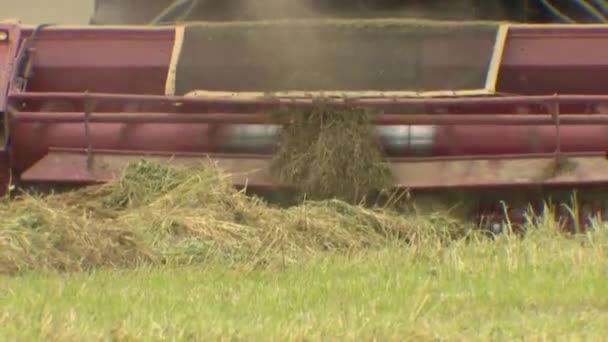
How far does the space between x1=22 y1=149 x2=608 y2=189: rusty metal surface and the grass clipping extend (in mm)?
121

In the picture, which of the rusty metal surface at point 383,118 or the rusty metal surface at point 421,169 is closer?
the rusty metal surface at point 421,169

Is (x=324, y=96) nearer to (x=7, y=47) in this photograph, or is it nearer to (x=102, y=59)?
(x=102, y=59)

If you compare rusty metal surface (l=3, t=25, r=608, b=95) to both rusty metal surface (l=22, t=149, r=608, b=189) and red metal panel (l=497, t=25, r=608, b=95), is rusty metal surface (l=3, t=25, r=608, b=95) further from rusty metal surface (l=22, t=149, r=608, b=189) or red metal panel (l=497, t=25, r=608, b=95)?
rusty metal surface (l=22, t=149, r=608, b=189)

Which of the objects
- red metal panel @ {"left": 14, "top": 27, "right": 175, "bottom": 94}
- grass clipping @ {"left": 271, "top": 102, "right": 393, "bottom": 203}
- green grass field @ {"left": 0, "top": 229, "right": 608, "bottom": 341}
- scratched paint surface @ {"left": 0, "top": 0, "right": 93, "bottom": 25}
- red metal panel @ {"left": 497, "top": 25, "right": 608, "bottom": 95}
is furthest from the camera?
scratched paint surface @ {"left": 0, "top": 0, "right": 93, "bottom": 25}

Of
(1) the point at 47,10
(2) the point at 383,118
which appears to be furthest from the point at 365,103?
(1) the point at 47,10

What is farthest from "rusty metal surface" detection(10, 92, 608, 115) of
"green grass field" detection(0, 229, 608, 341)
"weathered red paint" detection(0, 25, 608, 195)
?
"green grass field" detection(0, 229, 608, 341)

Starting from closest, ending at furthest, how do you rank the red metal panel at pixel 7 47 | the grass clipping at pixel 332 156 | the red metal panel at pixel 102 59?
the grass clipping at pixel 332 156 < the red metal panel at pixel 7 47 < the red metal panel at pixel 102 59

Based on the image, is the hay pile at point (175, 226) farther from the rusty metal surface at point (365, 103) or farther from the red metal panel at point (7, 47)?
the red metal panel at point (7, 47)

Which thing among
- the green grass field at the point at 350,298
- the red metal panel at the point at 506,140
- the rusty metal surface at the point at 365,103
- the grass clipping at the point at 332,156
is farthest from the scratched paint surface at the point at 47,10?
the green grass field at the point at 350,298

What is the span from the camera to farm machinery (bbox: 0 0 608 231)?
7.41 m

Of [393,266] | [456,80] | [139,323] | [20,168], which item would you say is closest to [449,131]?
[456,80]

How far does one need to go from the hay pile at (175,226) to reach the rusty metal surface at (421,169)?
20 centimetres

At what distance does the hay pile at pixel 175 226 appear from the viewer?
6.17 metres

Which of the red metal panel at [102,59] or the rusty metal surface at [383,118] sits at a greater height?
the red metal panel at [102,59]
